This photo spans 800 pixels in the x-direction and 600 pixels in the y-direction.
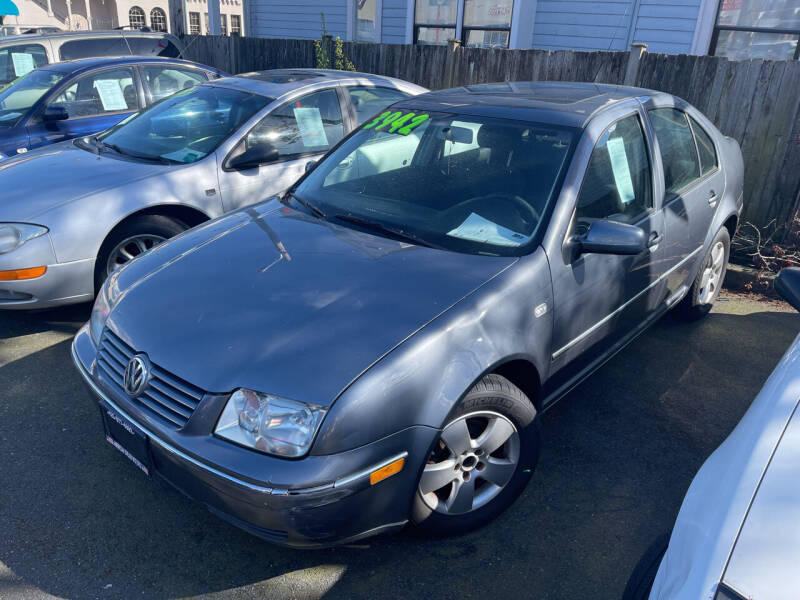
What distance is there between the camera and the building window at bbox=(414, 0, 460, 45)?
1034 cm

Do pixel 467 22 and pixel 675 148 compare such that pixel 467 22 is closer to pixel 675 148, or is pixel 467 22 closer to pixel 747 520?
pixel 675 148

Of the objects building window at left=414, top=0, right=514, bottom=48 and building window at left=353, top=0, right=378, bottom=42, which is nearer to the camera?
building window at left=414, top=0, right=514, bottom=48

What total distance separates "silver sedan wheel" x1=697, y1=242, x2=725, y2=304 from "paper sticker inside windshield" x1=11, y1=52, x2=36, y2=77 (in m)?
8.38

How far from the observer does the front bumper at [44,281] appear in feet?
12.5

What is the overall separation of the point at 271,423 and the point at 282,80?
3874 mm

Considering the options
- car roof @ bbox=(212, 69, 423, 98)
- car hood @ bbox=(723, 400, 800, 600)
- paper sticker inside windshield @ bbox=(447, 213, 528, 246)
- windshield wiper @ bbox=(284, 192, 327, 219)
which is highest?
car roof @ bbox=(212, 69, 423, 98)

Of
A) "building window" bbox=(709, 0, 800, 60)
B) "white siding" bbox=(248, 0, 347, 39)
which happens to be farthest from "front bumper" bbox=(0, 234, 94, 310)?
"white siding" bbox=(248, 0, 347, 39)

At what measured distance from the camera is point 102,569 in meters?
2.44

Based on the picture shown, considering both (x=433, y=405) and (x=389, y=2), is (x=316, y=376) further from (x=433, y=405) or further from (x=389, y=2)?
(x=389, y=2)

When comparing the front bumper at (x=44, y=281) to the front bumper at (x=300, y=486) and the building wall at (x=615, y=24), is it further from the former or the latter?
the building wall at (x=615, y=24)

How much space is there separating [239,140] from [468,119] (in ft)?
6.79

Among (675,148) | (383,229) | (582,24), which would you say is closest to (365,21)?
(582,24)

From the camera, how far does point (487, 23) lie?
9875 millimetres

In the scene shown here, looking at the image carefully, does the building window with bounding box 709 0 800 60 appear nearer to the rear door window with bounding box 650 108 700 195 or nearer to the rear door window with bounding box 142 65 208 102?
the rear door window with bounding box 650 108 700 195
